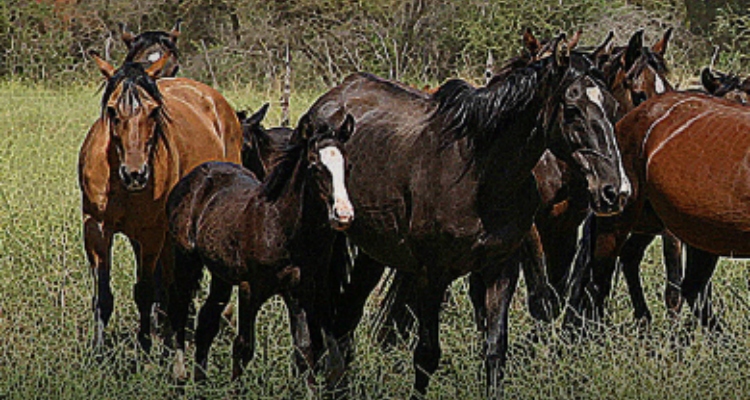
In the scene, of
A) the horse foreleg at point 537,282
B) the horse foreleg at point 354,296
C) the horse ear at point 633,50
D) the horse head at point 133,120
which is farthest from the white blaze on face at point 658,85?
the horse head at point 133,120

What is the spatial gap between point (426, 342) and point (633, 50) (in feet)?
9.53

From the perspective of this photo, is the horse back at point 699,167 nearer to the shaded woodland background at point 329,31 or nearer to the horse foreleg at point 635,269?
the horse foreleg at point 635,269

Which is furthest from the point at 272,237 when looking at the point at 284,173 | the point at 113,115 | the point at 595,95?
the point at 595,95

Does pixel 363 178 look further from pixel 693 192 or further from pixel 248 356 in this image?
pixel 693 192

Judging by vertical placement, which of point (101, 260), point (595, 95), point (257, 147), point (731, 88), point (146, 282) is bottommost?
point (146, 282)

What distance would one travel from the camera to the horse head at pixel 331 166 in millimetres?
4906

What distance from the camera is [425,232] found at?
5352 millimetres

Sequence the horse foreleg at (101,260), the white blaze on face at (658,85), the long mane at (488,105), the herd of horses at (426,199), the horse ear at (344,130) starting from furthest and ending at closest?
the white blaze on face at (658,85)
the horse foreleg at (101,260)
the horse ear at (344,130)
the herd of horses at (426,199)
the long mane at (488,105)

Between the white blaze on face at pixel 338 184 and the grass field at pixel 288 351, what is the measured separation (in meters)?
0.99

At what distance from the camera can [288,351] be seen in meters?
6.41

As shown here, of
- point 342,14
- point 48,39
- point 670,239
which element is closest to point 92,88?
point 48,39

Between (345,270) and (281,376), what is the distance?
0.86 m

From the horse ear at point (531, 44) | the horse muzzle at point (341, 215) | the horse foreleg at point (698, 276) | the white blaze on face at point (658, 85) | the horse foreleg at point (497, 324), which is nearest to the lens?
the horse muzzle at point (341, 215)

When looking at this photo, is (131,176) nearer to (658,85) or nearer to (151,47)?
(151,47)
